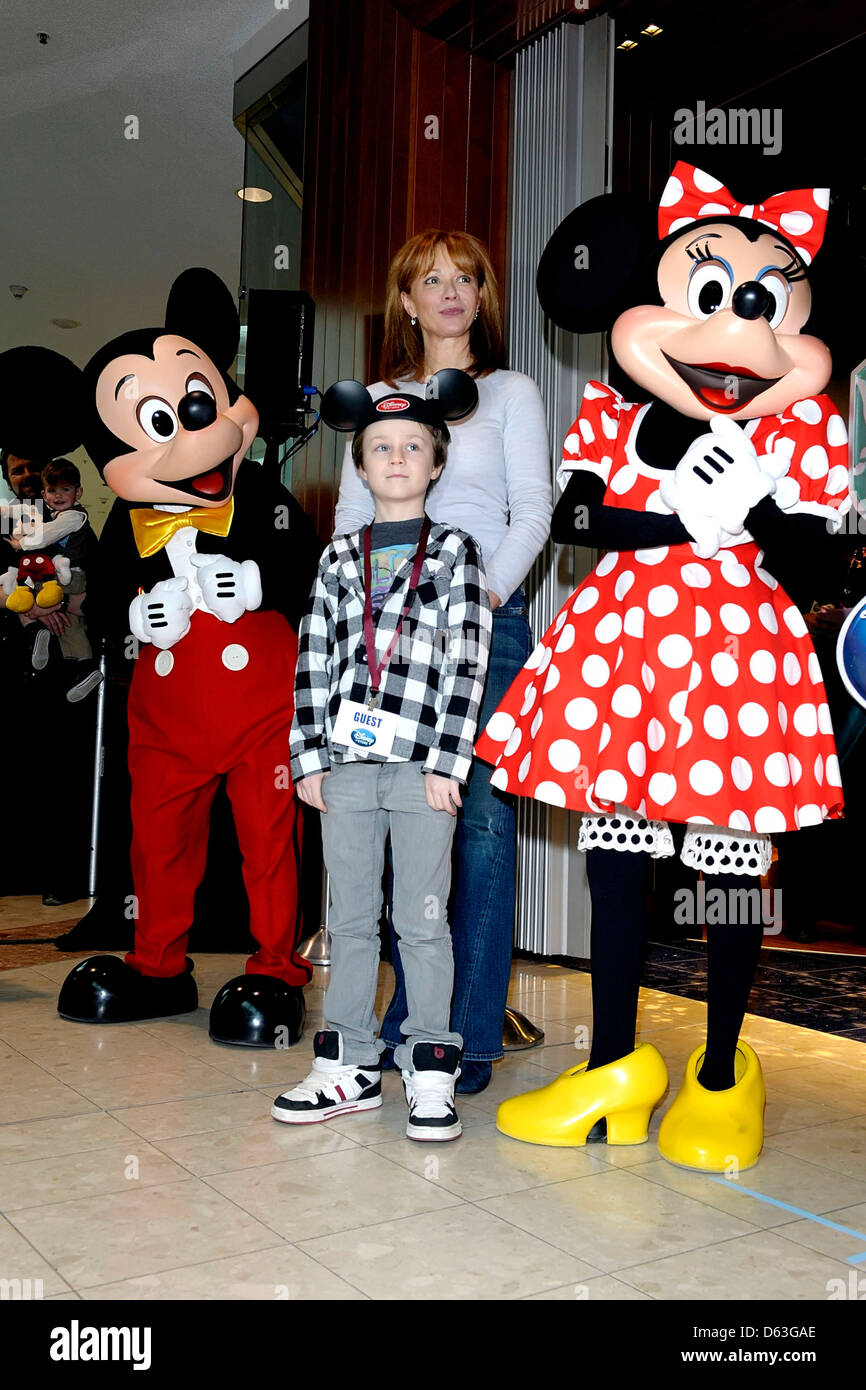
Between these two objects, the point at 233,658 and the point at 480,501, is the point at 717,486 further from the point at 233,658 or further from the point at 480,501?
the point at 233,658

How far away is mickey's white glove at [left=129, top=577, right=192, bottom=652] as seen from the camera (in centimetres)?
241

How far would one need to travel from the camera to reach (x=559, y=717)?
186 centimetres

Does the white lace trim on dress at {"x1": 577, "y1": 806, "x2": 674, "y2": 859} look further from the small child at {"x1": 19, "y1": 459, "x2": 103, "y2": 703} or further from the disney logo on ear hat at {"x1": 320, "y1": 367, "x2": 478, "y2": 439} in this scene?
the small child at {"x1": 19, "y1": 459, "x2": 103, "y2": 703}

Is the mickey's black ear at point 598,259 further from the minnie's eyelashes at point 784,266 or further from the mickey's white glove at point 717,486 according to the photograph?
the mickey's white glove at point 717,486

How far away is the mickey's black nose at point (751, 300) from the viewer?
176 cm

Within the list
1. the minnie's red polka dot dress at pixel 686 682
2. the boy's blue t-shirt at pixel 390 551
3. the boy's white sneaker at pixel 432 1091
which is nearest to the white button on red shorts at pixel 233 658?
the boy's blue t-shirt at pixel 390 551

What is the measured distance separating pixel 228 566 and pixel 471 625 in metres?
0.61

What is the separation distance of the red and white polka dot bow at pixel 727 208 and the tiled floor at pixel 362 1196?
55.0 inches

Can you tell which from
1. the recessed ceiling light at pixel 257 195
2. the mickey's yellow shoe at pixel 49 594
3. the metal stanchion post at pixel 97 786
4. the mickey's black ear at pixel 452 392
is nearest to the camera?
the mickey's black ear at pixel 452 392

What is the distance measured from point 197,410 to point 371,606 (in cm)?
56
